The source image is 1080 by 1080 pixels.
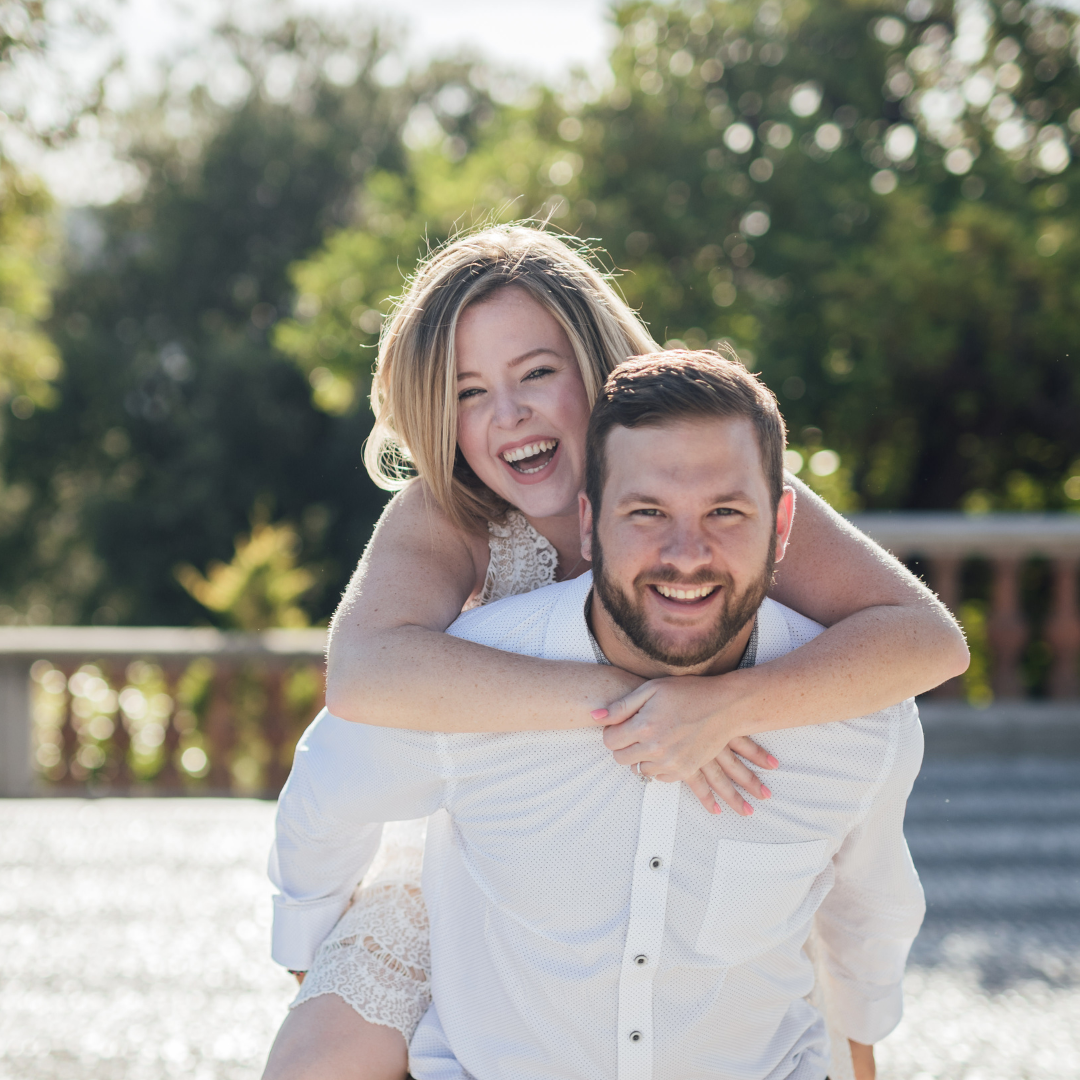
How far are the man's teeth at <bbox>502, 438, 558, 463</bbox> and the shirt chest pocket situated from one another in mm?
933

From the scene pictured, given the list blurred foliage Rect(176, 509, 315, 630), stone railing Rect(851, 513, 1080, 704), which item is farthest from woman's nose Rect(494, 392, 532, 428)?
blurred foliage Rect(176, 509, 315, 630)

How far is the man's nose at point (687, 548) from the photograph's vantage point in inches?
63.9

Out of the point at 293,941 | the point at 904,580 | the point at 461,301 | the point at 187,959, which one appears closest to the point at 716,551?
the point at 904,580

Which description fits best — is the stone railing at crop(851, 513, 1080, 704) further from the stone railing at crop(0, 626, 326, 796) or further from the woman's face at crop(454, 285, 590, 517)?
the woman's face at crop(454, 285, 590, 517)

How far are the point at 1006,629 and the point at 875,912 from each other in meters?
4.60

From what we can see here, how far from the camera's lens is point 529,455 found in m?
2.39

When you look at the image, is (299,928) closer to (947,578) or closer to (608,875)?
(608,875)

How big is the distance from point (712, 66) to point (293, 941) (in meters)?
14.5

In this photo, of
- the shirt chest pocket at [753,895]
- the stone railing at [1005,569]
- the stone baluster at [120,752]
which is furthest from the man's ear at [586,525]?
the stone baluster at [120,752]

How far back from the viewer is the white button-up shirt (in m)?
1.74

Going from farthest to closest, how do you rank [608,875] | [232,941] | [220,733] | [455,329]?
[220,733] < [232,941] < [455,329] < [608,875]

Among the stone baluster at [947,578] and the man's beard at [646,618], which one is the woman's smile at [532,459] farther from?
the stone baluster at [947,578]

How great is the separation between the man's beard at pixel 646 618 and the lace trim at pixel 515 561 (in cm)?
70

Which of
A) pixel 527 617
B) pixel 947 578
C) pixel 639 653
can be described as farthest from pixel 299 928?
pixel 947 578
